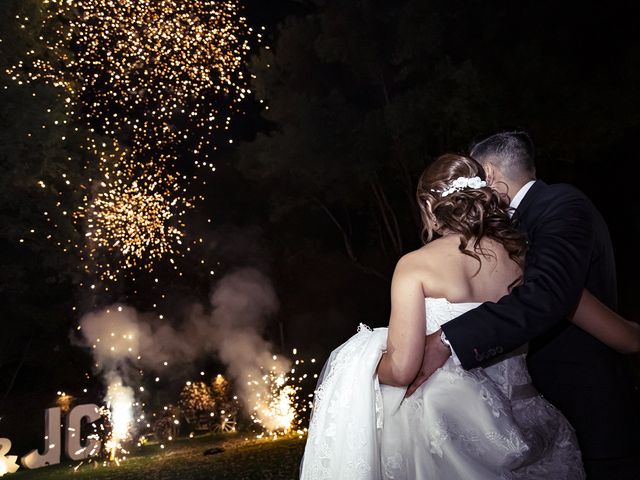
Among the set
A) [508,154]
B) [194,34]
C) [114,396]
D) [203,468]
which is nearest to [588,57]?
[194,34]

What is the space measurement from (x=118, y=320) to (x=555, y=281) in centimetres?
2028

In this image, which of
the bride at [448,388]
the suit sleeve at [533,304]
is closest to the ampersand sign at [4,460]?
the bride at [448,388]

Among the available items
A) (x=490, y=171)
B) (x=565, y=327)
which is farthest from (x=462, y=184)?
(x=565, y=327)

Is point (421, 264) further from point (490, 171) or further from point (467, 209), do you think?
point (490, 171)

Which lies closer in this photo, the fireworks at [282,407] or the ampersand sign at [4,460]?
the ampersand sign at [4,460]

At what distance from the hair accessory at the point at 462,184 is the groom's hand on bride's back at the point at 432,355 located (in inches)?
23.3

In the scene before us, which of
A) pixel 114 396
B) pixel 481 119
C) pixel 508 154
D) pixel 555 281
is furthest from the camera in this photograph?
pixel 114 396

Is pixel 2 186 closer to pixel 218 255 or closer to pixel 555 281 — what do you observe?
pixel 555 281

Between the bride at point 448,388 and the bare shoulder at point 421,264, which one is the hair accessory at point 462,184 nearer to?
the bride at point 448,388

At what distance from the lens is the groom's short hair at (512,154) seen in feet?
10.0

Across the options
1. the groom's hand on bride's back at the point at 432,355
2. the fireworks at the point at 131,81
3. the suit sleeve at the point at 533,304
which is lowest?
the groom's hand on bride's back at the point at 432,355

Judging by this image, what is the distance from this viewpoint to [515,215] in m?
2.95

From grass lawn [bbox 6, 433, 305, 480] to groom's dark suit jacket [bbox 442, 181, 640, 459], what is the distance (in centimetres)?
796

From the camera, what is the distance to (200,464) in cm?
1266
